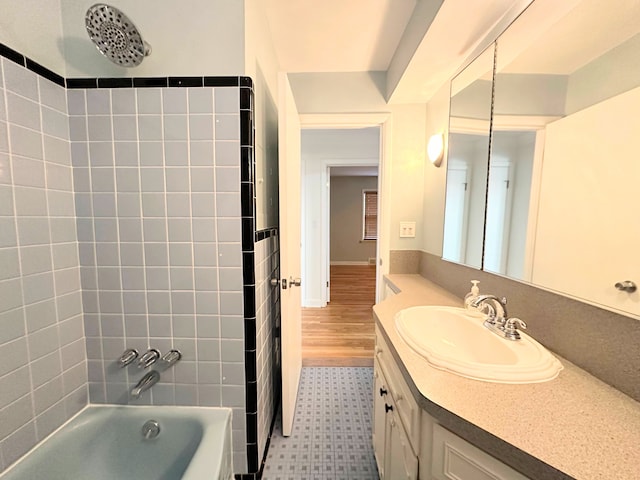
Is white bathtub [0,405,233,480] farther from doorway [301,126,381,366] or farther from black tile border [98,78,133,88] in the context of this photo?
black tile border [98,78,133,88]

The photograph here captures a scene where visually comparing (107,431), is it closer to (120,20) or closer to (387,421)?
(387,421)

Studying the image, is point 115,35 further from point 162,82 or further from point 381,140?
point 381,140

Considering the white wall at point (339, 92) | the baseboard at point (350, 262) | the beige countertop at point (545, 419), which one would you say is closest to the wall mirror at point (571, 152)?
the beige countertop at point (545, 419)

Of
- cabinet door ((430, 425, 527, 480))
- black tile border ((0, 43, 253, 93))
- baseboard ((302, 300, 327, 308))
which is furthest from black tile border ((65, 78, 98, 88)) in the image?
baseboard ((302, 300, 327, 308))

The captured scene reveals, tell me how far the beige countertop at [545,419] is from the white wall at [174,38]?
4.27 feet

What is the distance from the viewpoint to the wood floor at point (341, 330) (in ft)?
7.61

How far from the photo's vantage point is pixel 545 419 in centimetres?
55

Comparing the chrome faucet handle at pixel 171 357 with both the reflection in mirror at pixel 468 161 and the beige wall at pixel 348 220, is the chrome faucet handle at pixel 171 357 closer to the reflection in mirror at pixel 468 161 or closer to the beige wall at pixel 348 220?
the reflection in mirror at pixel 468 161

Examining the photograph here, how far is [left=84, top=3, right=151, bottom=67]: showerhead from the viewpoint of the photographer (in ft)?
2.63

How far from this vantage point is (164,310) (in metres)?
1.10

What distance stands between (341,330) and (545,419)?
242 centimetres

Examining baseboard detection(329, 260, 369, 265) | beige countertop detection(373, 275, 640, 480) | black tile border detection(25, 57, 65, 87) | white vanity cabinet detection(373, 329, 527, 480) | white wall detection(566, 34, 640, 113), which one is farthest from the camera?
baseboard detection(329, 260, 369, 265)

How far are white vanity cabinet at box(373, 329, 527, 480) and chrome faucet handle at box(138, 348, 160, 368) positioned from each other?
3.23 feet

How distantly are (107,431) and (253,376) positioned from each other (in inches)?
25.0
